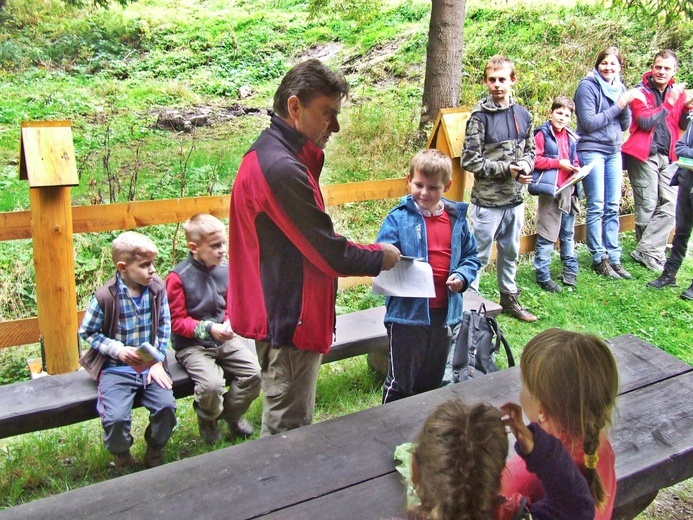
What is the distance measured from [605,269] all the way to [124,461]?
481cm

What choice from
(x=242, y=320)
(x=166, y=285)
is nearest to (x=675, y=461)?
(x=242, y=320)

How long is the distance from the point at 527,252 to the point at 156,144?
5.27 meters

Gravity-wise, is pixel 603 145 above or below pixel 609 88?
below

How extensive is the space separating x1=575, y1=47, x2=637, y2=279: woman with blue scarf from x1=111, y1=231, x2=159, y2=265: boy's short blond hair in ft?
14.5

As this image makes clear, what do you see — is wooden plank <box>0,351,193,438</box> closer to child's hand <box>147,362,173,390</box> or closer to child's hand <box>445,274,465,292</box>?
child's hand <box>147,362,173,390</box>

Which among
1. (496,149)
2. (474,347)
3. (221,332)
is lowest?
(474,347)

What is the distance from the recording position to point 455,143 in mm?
5020

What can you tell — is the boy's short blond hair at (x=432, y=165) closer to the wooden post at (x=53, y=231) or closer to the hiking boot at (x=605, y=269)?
the wooden post at (x=53, y=231)

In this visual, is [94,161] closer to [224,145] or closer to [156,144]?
[156,144]

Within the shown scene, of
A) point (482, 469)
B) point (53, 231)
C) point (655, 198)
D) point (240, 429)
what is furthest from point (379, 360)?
point (655, 198)

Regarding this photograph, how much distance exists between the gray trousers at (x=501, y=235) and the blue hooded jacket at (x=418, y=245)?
150 cm

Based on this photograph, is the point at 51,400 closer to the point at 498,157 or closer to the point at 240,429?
the point at 240,429

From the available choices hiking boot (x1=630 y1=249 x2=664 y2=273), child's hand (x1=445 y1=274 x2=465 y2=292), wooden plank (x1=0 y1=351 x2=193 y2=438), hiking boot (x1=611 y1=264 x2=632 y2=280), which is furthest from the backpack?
hiking boot (x1=630 y1=249 x2=664 y2=273)

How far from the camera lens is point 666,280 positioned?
6.15 meters
